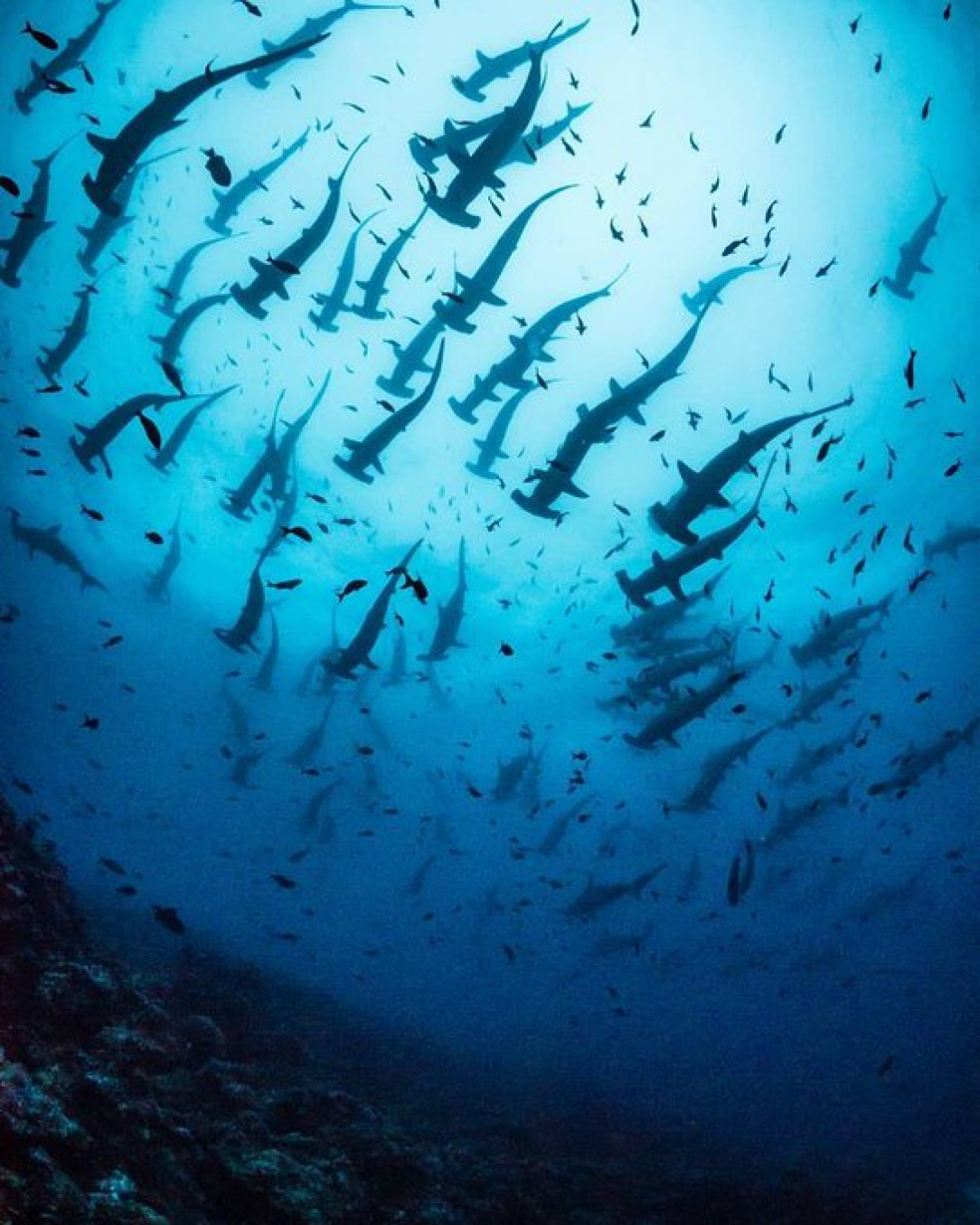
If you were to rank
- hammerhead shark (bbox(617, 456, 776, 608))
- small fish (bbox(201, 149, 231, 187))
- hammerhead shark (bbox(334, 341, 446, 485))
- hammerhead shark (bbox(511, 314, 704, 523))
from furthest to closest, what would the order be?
hammerhead shark (bbox(511, 314, 704, 523))
hammerhead shark (bbox(334, 341, 446, 485))
hammerhead shark (bbox(617, 456, 776, 608))
small fish (bbox(201, 149, 231, 187))

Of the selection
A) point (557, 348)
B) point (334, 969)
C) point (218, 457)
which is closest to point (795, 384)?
point (557, 348)

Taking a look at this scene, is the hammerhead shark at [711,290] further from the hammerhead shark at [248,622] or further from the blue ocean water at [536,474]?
the hammerhead shark at [248,622]

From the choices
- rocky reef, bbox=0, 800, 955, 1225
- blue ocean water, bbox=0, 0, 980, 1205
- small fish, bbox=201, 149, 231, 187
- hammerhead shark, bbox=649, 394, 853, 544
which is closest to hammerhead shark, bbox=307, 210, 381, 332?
blue ocean water, bbox=0, 0, 980, 1205

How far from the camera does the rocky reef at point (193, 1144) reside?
16.2 ft

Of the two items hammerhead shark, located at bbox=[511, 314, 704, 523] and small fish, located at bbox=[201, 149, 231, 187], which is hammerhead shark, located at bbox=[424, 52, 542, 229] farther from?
hammerhead shark, located at bbox=[511, 314, 704, 523]

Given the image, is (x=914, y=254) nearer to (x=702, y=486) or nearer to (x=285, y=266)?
(x=702, y=486)

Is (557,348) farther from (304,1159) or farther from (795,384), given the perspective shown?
(304,1159)

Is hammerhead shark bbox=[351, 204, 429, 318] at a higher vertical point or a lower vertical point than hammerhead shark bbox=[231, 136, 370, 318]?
higher

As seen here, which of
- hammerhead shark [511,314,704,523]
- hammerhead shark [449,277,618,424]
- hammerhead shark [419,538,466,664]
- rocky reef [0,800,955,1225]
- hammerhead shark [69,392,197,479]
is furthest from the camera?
hammerhead shark [419,538,466,664]

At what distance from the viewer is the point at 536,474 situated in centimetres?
873

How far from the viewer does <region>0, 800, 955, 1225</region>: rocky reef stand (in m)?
4.93

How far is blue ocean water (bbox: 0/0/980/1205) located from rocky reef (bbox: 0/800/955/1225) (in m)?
4.10

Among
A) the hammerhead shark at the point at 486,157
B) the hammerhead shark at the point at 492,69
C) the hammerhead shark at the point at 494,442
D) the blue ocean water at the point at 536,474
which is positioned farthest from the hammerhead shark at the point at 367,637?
the hammerhead shark at the point at 492,69

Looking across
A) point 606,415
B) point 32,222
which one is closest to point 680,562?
point 606,415
